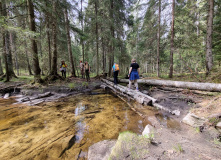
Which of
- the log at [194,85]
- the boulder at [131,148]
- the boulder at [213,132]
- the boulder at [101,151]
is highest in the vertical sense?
the log at [194,85]

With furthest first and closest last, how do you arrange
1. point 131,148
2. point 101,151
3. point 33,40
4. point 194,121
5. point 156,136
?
point 33,40
point 194,121
point 156,136
point 101,151
point 131,148

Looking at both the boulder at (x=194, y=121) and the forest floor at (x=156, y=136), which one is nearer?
the forest floor at (x=156, y=136)

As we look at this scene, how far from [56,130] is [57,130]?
3 cm

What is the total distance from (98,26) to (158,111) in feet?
50.2

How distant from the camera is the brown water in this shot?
7.53 feet

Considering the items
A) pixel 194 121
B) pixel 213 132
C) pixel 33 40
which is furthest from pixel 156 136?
pixel 33 40

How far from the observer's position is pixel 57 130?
3.09m

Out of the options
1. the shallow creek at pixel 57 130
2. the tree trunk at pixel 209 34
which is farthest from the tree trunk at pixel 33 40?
the tree trunk at pixel 209 34

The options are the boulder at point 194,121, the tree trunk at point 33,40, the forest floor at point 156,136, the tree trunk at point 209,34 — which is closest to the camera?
the forest floor at point 156,136

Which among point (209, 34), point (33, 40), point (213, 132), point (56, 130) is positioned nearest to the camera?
point (213, 132)

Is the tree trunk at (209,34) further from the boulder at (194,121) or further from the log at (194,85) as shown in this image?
the boulder at (194,121)

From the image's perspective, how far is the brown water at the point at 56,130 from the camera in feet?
7.53

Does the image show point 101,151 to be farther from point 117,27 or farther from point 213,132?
point 117,27

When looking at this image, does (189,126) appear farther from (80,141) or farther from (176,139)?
(80,141)
